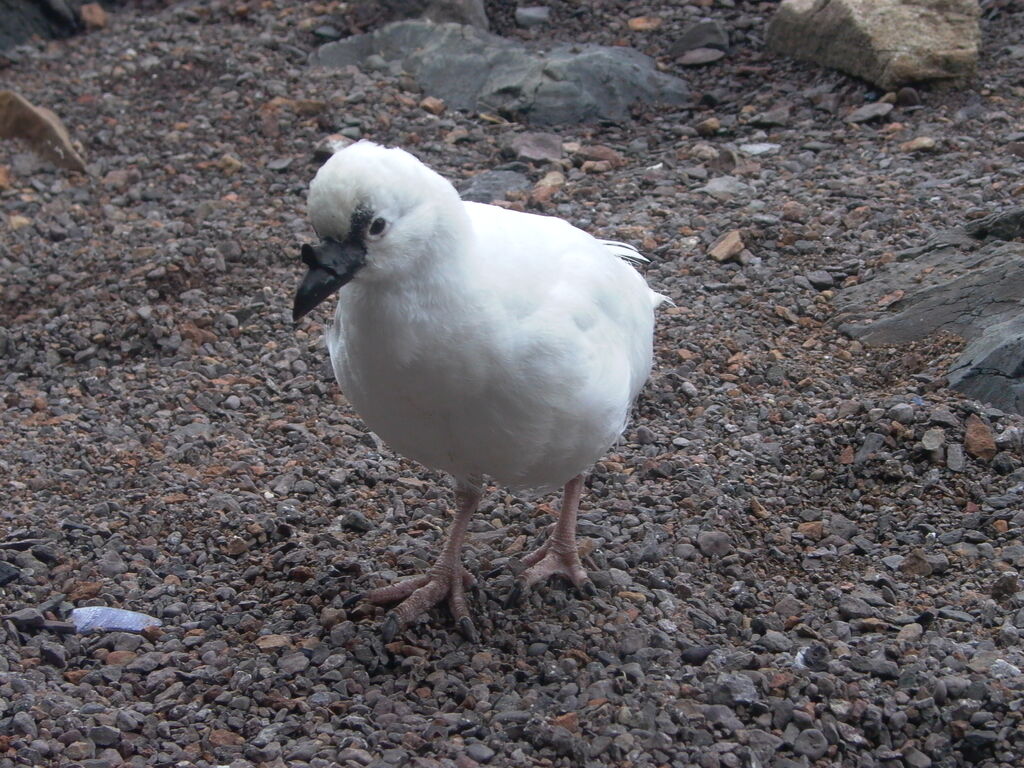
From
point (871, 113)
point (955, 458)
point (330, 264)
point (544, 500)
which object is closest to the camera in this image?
point (330, 264)

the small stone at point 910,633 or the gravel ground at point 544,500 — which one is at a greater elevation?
the small stone at point 910,633

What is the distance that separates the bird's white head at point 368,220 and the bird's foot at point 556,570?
1.61 meters

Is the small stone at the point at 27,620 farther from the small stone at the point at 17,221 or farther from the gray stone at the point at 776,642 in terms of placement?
the small stone at the point at 17,221

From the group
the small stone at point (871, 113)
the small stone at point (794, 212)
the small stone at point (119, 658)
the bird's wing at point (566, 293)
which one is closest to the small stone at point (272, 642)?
the small stone at point (119, 658)

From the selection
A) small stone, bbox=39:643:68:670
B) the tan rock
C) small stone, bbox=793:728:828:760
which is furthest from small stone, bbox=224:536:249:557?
the tan rock

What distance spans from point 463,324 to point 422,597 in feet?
4.55

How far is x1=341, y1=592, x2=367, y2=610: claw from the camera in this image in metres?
4.89

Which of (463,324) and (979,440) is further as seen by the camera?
(979,440)

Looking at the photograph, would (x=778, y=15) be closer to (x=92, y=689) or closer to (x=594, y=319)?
(x=594, y=319)

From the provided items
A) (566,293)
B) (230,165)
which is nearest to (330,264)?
(566,293)

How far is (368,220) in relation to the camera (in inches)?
146

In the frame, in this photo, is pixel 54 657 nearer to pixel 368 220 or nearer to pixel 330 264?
pixel 330 264

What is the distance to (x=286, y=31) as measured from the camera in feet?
34.8

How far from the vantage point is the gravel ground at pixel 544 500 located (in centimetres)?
412
